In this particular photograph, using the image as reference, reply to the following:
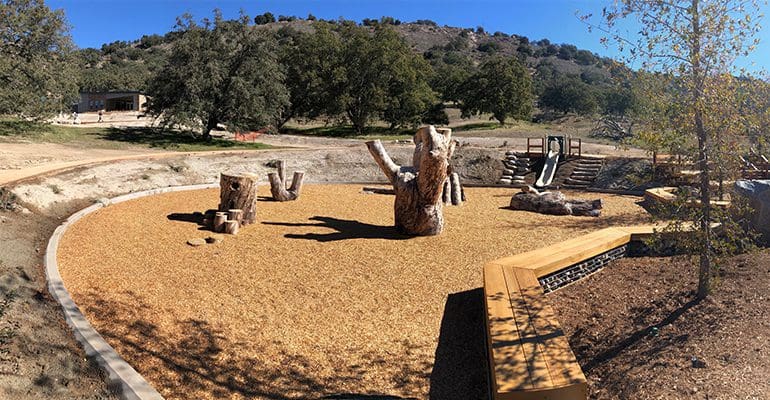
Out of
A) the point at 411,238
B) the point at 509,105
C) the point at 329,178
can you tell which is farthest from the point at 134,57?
the point at 411,238

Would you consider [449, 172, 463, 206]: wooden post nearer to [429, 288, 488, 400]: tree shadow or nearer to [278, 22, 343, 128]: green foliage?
[429, 288, 488, 400]: tree shadow

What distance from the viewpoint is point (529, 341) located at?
4180mm

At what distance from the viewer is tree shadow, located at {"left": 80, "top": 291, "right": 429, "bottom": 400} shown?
4.35 meters

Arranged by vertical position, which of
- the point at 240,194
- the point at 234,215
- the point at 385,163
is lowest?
the point at 234,215

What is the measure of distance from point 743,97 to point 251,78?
75.4ft

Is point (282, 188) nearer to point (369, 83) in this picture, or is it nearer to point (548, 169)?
point (548, 169)

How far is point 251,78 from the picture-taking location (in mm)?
24812

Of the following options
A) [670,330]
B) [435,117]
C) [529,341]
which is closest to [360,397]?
[529,341]

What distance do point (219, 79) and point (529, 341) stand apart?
73.5 ft

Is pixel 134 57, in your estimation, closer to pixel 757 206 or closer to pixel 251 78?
pixel 251 78

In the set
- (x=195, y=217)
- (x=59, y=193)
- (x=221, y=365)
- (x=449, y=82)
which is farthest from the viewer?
(x=449, y=82)

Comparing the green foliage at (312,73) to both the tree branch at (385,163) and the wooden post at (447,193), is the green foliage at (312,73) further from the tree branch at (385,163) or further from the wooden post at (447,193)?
the tree branch at (385,163)

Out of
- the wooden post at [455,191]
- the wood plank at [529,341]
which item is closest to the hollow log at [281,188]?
the wooden post at [455,191]

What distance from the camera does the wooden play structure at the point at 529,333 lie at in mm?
3477
